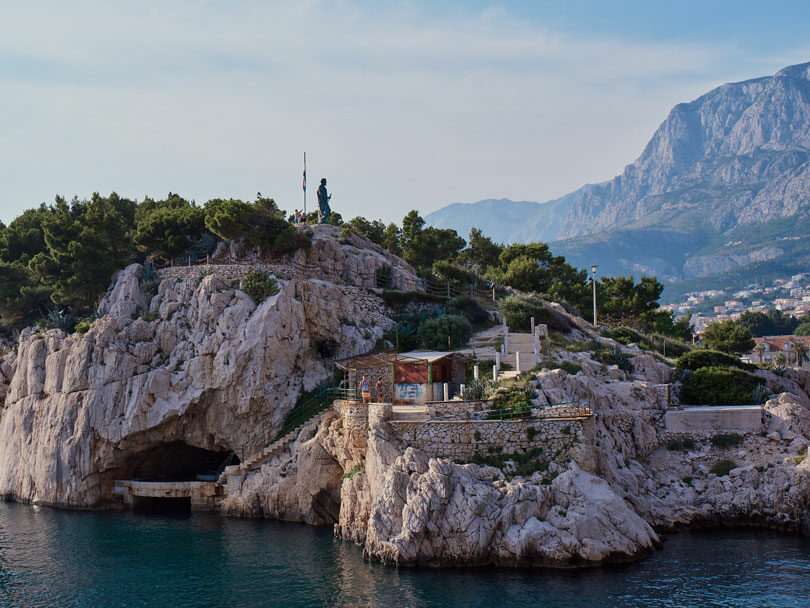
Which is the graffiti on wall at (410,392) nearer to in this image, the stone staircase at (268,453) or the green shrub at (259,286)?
the stone staircase at (268,453)

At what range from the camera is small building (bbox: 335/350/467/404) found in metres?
38.8

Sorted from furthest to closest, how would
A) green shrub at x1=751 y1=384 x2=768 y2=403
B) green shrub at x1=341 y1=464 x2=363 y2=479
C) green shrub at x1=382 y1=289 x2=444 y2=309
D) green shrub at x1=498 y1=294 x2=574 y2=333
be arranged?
green shrub at x1=498 y1=294 x2=574 y2=333
green shrub at x1=382 y1=289 x2=444 y2=309
green shrub at x1=751 y1=384 x2=768 y2=403
green shrub at x1=341 y1=464 x2=363 y2=479

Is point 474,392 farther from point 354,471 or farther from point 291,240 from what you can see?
point 291,240

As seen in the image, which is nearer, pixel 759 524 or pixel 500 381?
pixel 759 524

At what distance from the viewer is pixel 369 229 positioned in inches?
2719

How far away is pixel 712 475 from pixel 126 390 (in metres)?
30.7

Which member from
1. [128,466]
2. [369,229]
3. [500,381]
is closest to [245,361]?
[128,466]

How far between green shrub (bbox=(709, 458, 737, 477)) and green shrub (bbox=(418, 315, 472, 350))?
1577cm

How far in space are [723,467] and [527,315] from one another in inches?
697

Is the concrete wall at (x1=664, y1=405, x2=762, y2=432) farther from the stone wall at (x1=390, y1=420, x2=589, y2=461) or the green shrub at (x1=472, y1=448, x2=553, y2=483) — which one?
the green shrub at (x1=472, y1=448, x2=553, y2=483)

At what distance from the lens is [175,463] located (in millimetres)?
46250

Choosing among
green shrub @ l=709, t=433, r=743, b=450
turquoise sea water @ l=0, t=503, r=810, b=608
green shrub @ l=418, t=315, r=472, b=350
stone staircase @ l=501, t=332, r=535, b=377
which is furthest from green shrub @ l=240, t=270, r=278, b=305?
green shrub @ l=709, t=433, r=743, b=450

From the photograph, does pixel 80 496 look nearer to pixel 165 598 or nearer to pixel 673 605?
pixel 165 598

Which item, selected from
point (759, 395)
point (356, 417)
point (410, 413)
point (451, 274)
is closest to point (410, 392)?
point (410, 413)
